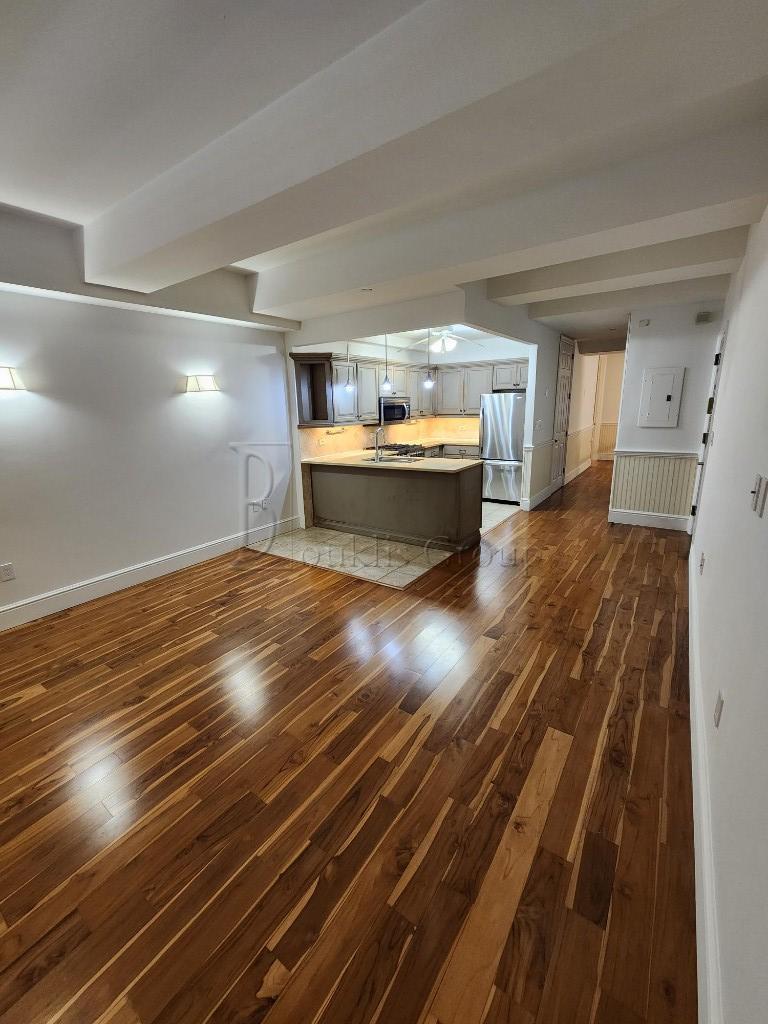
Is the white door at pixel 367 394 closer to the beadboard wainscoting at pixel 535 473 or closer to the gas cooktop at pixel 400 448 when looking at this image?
the gas cooktop at pixel 400 448

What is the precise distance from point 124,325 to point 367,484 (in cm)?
289

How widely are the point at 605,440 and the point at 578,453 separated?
8.70 feet

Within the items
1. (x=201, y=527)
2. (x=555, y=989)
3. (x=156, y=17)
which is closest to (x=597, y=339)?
(x=201, y=527)

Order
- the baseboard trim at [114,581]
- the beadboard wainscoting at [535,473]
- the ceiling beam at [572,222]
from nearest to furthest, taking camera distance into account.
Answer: the ceiling beam at [572,222]
the baseboard trim at [114,581]
the beadboard wainscoting at [535,473]

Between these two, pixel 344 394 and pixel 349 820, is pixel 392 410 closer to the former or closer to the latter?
pixel 344 394

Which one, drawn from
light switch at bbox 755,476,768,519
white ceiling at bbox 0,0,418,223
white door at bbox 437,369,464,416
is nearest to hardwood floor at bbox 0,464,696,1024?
light switch at bbox 755,476,768,519

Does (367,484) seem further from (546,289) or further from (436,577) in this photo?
(546,289)

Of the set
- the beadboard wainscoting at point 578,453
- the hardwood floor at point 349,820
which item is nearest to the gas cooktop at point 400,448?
the beadboard wainscoting at point 578,453

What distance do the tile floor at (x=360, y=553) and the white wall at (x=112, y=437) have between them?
2.41 feet

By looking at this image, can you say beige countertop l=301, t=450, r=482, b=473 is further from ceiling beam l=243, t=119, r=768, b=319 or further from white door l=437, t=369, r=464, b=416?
white door l=437, t=369, r=464, b=416

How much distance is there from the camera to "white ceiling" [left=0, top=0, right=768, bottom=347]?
1284 mm

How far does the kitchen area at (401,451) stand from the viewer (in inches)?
188

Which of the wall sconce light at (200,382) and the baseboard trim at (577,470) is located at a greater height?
the wall sconce light at (200,382)

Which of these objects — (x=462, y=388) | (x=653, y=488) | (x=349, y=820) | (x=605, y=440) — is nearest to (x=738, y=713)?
(x=349, y=820)
